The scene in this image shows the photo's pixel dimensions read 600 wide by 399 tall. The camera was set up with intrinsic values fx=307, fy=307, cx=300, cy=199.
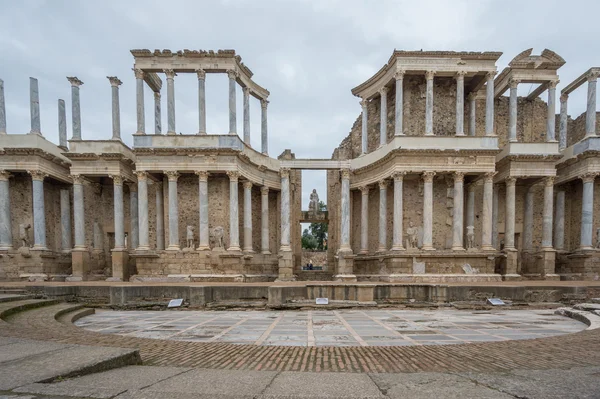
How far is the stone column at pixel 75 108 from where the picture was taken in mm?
20734

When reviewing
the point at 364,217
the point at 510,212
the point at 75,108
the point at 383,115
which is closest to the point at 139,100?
the point at 75,108

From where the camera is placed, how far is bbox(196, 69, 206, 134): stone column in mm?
19844

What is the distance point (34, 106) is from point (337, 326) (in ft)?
81.2

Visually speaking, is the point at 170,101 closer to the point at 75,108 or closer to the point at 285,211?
the point at 75,108

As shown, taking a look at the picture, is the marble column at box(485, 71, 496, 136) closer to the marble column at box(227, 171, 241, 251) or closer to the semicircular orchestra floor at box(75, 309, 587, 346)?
the semicircular orchestra floor at box(75, 309, 587, 346)

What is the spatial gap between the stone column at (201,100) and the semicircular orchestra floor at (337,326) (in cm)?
1245

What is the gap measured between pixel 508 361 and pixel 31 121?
2752 centimetres

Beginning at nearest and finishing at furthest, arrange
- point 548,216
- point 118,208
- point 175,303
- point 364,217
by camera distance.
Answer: point 175,303 → point 118,208 → point 548,216 → point 364,217

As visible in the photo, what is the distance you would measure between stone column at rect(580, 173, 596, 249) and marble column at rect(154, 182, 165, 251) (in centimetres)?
2768

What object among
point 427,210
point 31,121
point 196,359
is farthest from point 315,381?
point 31,121

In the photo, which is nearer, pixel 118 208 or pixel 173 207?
pixel 173 207

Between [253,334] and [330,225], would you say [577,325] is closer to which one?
[253,334]

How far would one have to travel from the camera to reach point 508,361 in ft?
14.2

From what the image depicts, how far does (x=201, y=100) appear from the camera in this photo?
20078 mm
